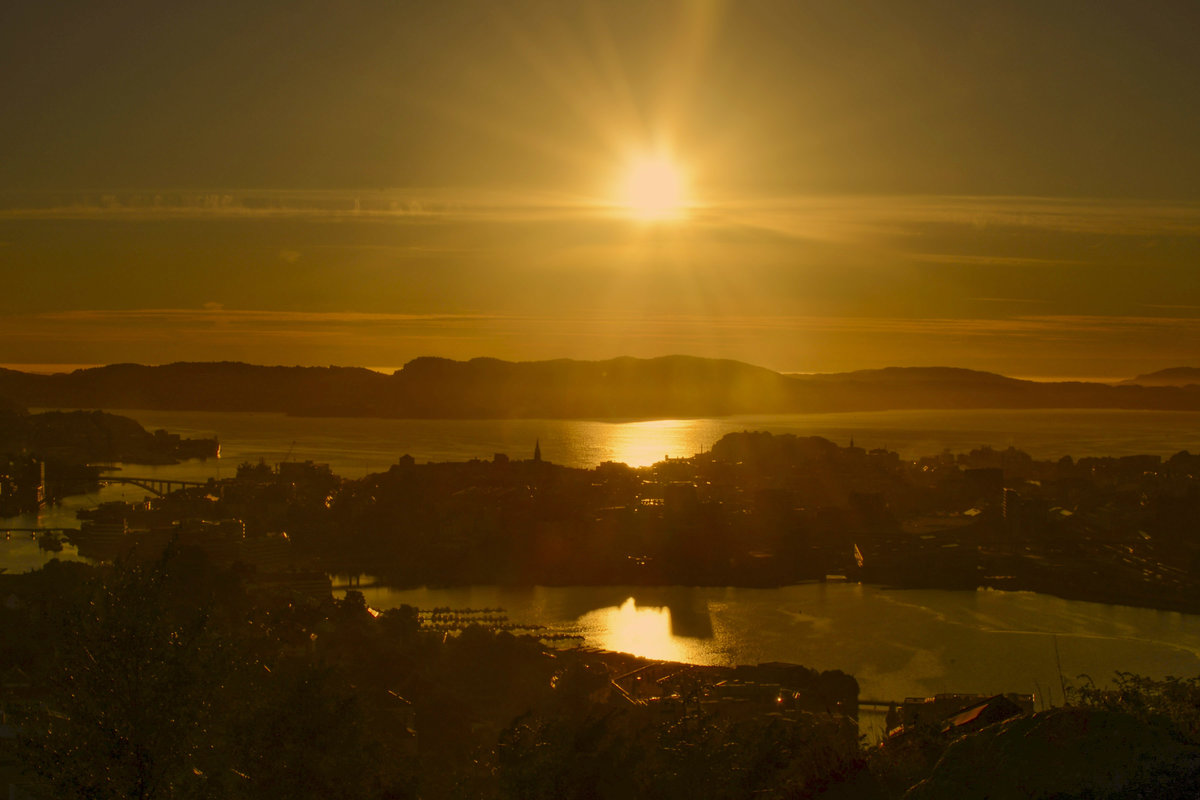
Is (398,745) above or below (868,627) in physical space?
above

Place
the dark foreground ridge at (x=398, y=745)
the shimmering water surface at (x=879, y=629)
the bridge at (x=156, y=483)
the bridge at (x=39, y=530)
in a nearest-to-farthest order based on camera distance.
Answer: the dark foreground ridge at (x=398, y=745)
the shimmering water surface at (x=879, y=629)
the bridge at (x=39, y=530)
the bridge at (x=156, y=483)

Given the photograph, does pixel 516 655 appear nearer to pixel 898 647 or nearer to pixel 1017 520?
pixel 898 647

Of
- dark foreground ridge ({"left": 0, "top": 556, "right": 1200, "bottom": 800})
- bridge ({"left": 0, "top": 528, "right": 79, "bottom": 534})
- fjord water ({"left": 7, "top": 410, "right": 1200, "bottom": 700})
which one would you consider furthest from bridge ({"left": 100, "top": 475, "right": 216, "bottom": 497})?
dark foreground ridge ({"left": 0, "top": 556, "right": 1200, "bottom": 800})

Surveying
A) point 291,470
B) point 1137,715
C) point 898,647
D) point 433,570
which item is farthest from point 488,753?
point 291,470

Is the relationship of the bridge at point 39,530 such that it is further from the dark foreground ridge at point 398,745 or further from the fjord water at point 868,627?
the dark foreground ridge at point 398,745

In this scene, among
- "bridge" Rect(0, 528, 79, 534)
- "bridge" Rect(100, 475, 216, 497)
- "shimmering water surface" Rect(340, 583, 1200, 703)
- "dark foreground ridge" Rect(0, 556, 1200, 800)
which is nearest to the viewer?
"dark foreground ridge" Rect(0, 556, 1200, 800)

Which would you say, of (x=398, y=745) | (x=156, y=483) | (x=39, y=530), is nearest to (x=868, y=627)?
(x=398, y=745)

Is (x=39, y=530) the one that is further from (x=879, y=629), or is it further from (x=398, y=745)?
(x=398, y=745)

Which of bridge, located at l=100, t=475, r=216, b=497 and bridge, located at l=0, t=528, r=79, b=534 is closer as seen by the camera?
bridge, located at l=0, t=528, r=79, b=534

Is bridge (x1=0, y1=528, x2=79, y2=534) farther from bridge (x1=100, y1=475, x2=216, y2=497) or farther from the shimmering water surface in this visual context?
bridge (x1=100, y1=475, x2=216, y2=497)

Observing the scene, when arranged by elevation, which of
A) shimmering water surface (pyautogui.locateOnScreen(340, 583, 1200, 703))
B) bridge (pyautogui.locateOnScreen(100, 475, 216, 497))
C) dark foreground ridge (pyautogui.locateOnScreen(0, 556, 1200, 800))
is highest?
bridge (pyautogui.locateOnScreen(100, 475, 216, 497))

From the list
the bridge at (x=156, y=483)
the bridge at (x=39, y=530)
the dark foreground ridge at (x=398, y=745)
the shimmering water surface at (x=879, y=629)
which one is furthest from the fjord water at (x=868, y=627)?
the dark foreground ridge at (x=398, y=745)
